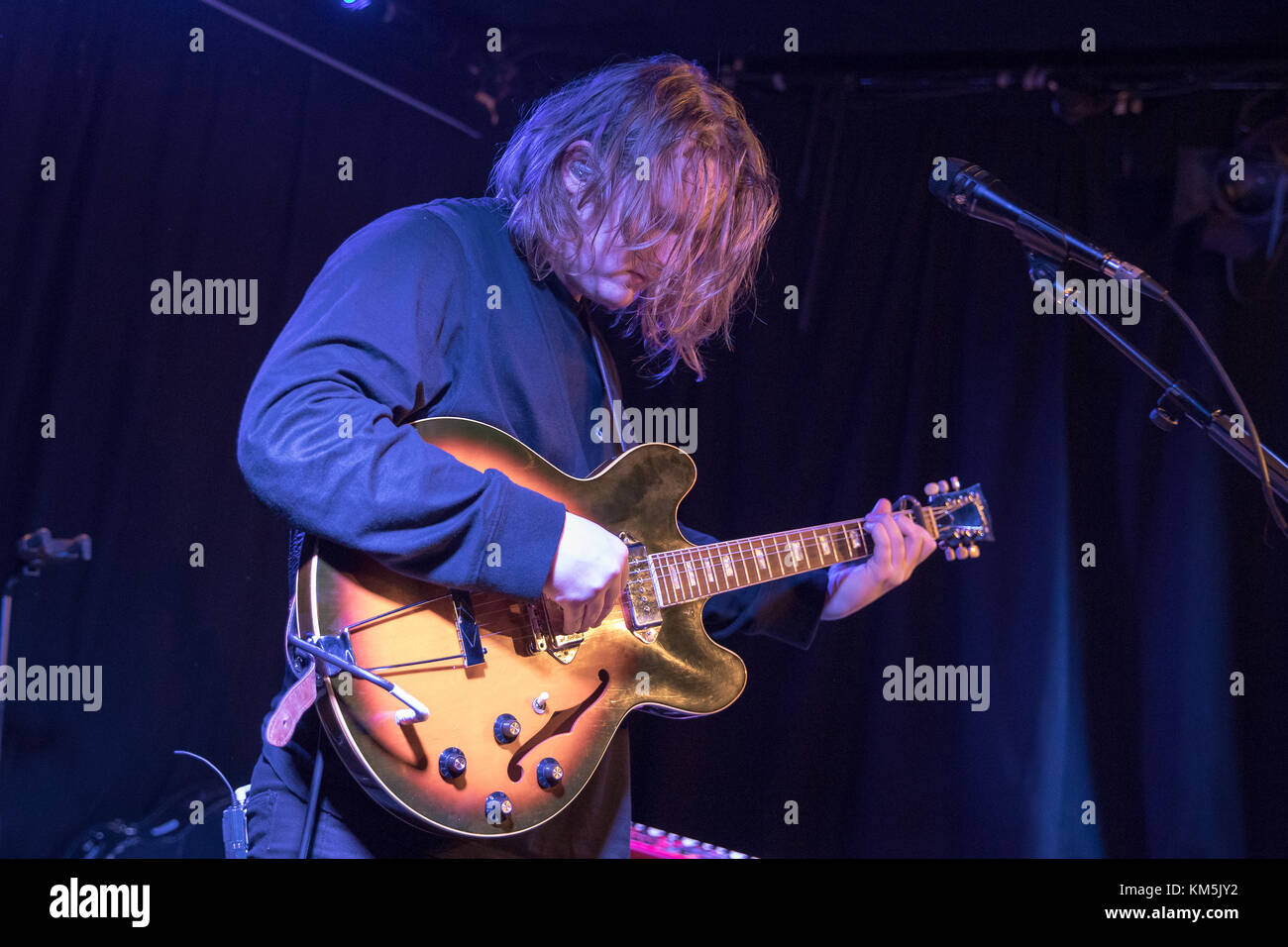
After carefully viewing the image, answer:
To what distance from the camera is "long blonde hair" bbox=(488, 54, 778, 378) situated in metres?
1.90

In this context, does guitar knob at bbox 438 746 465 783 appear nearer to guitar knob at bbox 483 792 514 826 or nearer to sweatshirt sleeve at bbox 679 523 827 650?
guitar knob at bbox 483 792 514 826

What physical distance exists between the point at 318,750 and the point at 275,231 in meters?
1.72

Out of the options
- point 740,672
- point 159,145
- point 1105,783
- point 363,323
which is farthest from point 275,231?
point 1105,783

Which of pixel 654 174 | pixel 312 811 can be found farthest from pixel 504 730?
pixel 654 174

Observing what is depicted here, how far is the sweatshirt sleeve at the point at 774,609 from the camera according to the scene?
217cm

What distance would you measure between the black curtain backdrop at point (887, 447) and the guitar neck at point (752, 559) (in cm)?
68

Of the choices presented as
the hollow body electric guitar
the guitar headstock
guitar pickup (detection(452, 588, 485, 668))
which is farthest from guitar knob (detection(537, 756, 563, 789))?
the guitar headstock

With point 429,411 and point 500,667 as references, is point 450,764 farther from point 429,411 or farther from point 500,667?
point 429,411

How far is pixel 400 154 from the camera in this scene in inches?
109

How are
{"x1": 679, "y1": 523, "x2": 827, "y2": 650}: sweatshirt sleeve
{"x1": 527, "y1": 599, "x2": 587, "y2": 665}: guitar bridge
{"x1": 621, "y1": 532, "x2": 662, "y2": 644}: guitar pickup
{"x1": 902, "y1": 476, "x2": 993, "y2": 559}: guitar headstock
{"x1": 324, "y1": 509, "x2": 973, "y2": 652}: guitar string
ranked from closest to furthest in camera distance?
1. {"x1": 324, "y1": 509, "x2": 973, "y2": 652}: guitar string
2. {"x1": 527, "y1": 599, "x2": 587, "y2": 665}: guitar bridge
3. {"x1": 621, "y1": 532, "x2": 662, "y2": 644}: guitar pickup
4. {"x1": 679, "y1": 523, "x2": 827, "y2": 650}: sweatshirt sleeve
5. {"x1": 902, "y1": 476, "x2": 993, "y2": 559}: guitar headstock

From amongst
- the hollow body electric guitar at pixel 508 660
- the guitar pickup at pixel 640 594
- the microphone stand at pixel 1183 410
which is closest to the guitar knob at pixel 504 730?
the hollow body electric guitar at pixel 508 660

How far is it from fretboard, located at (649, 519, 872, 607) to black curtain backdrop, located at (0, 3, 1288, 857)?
0.69 meters
